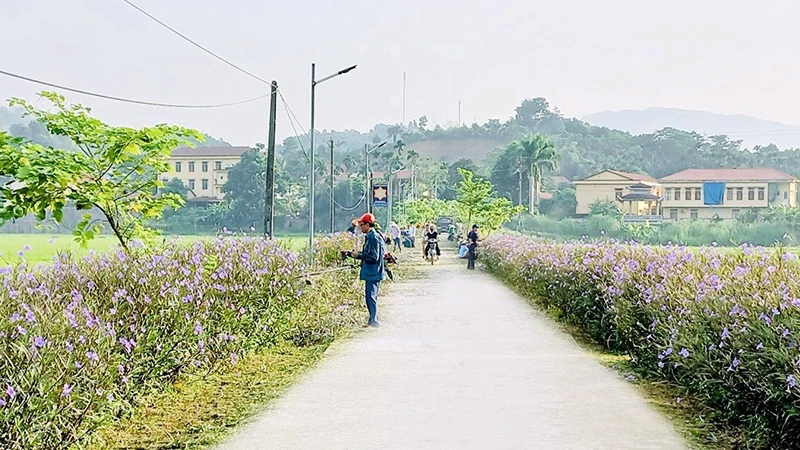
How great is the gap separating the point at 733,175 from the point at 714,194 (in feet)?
9.78

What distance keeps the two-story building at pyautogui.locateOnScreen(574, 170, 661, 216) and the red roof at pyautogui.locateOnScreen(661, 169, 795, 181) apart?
2.39 metres

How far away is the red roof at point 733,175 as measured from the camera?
6688 centimetres

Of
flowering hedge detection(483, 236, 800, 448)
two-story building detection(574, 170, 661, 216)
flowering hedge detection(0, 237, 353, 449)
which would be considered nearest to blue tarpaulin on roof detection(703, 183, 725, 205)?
two-story building detection(574, 170, 661, 216)


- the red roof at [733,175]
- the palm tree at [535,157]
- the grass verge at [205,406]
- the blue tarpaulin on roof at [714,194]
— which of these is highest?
the palm tree at [535,157]

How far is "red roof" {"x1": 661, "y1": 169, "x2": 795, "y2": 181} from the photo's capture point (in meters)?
66.9

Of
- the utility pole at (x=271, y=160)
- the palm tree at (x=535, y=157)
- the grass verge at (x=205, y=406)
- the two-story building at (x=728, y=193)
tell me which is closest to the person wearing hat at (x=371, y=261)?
the grass verge at (x=205, y=406)

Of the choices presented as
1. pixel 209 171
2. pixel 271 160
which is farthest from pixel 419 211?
pixel 271 160

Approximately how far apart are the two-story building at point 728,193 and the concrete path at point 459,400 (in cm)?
5732

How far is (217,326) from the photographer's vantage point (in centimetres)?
791

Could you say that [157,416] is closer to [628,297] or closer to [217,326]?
[217,326]

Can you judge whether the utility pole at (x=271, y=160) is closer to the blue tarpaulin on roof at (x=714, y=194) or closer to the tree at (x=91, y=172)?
the tree at (x=91, y=172)

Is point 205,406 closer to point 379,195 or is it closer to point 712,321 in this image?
point 712,321

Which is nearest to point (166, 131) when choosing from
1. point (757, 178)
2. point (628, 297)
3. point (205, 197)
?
point (628, 297)

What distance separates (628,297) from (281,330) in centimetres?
429
